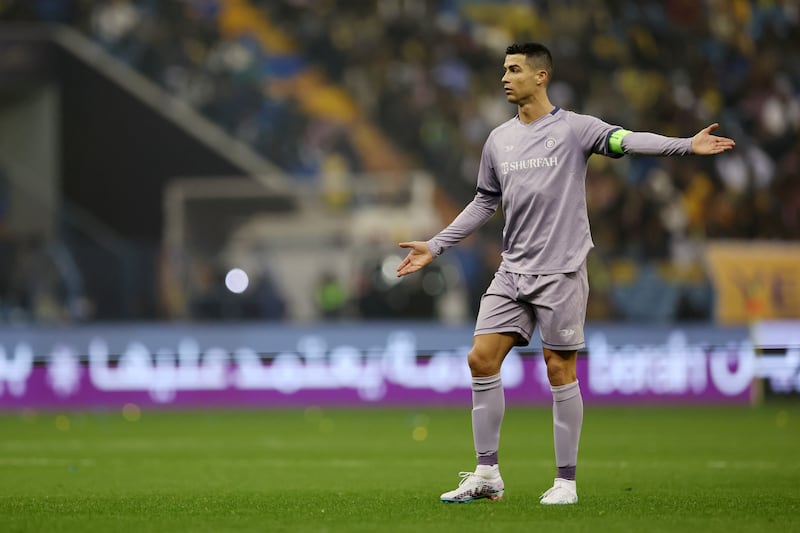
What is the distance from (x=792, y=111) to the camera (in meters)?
21.3

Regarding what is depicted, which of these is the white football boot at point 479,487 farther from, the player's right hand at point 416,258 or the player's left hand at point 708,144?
the player's left hand at point 708,144

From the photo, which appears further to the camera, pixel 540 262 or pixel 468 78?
pixel 468 78

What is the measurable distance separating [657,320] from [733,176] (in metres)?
Answer: 4.90

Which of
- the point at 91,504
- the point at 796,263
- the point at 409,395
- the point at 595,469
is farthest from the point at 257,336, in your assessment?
the point at 91,504

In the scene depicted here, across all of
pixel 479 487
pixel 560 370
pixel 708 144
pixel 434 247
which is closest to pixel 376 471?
pixel 479 487

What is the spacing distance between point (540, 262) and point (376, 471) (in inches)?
106

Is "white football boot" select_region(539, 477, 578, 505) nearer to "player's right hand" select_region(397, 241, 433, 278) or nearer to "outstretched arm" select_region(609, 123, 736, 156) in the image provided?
"player's right hand" select_region(397, 241, 433, 278)

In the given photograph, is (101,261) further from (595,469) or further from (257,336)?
(595,469)

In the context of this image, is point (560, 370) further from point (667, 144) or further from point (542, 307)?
point (667, 144)

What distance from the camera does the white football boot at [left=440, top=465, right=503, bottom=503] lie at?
6262 mm

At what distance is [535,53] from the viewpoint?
6246 millimetres

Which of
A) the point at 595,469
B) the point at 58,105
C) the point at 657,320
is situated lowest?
the point at 595,469

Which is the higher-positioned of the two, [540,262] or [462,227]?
[462,227]

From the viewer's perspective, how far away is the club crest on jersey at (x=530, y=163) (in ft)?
20.4
